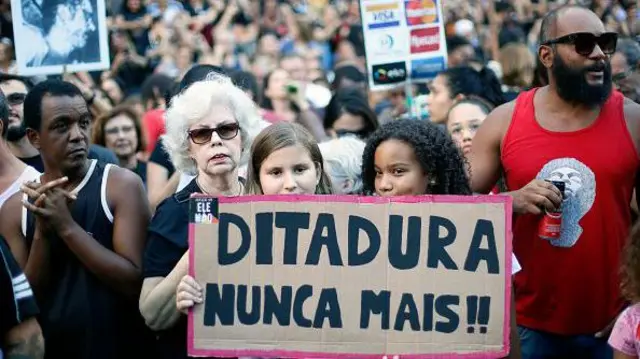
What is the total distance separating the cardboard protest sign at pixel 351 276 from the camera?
401 centimetres

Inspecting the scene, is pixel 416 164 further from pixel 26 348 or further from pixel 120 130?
pixel 120 130

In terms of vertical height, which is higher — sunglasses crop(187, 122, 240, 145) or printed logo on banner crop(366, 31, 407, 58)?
printed logo on banner crop(366, 31, 407, 58)

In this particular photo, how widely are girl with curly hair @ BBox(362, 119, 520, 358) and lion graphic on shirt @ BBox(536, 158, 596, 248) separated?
21.8 inches

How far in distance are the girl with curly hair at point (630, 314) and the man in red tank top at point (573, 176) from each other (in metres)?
0.46

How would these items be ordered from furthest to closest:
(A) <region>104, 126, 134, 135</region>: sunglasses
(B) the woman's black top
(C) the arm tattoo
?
(A) <region>104, 126, 134, 135</region>: sunglasses < (B) the woman's black top < (C) the arm tattoo

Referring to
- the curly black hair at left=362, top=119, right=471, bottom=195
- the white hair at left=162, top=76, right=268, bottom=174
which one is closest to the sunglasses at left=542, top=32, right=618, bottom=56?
the curly black hair at left=362, top=119, right=471, bottom=195

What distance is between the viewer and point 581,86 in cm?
480

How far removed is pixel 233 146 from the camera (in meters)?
4.59

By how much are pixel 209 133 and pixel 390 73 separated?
3.89m

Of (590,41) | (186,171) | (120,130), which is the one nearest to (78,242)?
(186,171)

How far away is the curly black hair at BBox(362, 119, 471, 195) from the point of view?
4305mm

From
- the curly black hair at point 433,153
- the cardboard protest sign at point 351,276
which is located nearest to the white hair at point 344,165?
the curly black hair at point 433,153

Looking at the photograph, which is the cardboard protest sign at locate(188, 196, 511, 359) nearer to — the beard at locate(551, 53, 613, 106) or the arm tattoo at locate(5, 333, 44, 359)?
the arm tattoo at locate(5, 333, 44, 359)

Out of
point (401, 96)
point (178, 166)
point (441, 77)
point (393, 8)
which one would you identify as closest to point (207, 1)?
point (401, 96)
